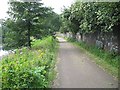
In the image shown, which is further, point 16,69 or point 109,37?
point 109,37

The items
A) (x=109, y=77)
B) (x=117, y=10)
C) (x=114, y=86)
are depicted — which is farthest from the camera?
(x=117, y=10)

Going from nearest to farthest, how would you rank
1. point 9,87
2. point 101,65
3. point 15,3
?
1. point 9,87
2. point 101,65
3. point 15,3

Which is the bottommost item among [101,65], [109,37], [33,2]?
[101,65]

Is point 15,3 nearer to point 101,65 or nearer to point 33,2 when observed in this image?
point 33,2

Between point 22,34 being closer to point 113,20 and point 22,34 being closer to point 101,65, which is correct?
point 101,65

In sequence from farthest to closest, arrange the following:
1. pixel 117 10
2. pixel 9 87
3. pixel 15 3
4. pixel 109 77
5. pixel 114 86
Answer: pixel 15 3 → pixel 117 10 → pixel 109 77 → pixel 114 86 → pixel 9 87

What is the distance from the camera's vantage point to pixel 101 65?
17484 millimetres

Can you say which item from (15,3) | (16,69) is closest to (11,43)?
(15,3)

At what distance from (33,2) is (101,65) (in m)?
13.3

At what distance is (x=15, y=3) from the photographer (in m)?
28.0

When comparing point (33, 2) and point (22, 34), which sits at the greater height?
point (33, 2)

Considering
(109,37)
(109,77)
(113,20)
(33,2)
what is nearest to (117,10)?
(113,20)

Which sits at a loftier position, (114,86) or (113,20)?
(113,20)

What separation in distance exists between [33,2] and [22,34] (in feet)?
11.2
